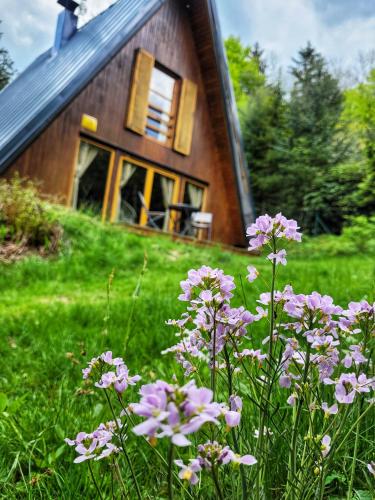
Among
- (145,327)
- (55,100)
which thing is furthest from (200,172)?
(145,327)

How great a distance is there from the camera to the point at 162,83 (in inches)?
452

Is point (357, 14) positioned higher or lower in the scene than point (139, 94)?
higher

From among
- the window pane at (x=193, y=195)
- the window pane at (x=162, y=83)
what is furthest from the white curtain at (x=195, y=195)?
the window pane at (x=162, y=83)

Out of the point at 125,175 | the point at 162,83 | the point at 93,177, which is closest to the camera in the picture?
the point at 93,177

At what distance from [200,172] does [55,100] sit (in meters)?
5.45

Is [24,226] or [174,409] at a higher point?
[24,226]

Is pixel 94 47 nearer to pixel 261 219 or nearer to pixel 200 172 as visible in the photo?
pixel 200 172

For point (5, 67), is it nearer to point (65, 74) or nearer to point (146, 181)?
point (146, 181)

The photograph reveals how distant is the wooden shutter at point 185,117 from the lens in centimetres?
1149

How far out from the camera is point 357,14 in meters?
40.5

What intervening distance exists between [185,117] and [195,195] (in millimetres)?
2371

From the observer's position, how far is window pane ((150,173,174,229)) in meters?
11.7

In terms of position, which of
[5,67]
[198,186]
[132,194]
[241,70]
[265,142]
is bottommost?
[132,194]

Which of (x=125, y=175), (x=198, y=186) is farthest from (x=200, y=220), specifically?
(x=125, y=175)
